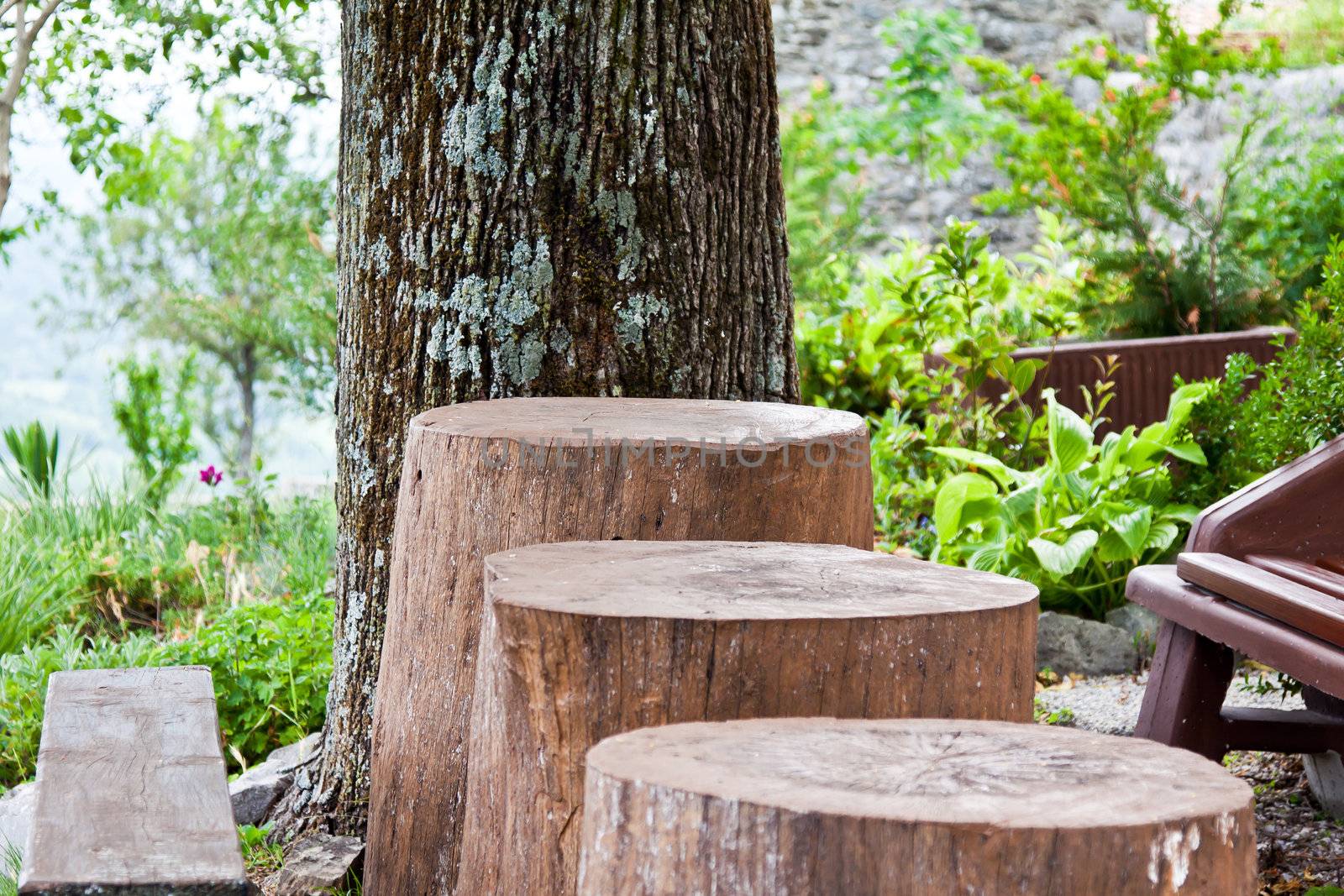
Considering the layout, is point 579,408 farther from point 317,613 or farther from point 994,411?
point 994,411

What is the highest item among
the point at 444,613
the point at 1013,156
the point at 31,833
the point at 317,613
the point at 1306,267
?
the point at 1013,156

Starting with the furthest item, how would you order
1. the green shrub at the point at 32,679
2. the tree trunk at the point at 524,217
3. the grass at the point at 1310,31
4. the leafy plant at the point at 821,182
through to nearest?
the grass at the point at 1310,31 < the leafy plant at the point at 821,182 < the green shrub at the point at 32,679 < the tree trunk at the point at 524,217

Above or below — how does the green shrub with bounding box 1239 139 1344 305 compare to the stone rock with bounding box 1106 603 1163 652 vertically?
above

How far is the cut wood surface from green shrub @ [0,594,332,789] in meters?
2.07

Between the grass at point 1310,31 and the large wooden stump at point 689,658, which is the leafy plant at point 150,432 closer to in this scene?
the large wooden stump at point 689,658

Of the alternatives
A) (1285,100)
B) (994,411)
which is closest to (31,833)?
(994,411)

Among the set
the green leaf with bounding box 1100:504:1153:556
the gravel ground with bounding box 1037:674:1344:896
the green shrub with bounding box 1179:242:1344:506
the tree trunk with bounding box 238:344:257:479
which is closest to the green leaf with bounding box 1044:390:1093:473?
the green leaf with bounding box 1100:504:1153:556

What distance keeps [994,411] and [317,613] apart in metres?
2.40

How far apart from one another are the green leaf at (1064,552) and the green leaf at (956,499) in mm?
281

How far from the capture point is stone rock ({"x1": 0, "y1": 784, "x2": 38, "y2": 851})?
2.91 m

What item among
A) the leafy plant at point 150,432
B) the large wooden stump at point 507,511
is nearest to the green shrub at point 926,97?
the leafy plant at point 150,432

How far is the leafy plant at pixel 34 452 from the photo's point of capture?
19.9 feet

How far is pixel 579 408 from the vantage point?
208cm

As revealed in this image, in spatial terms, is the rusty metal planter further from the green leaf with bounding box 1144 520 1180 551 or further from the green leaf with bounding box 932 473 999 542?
the green leaf with bounding box 1144 520 1180 551
